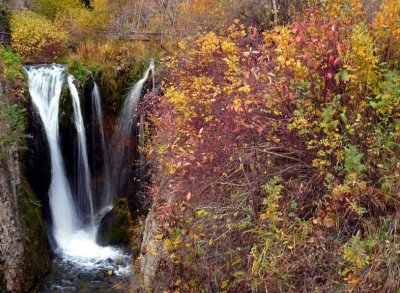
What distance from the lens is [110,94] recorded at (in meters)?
11.3

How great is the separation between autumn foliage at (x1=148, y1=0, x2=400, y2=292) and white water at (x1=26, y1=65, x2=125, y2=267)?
616 centimetres

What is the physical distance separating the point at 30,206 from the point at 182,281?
5.76m

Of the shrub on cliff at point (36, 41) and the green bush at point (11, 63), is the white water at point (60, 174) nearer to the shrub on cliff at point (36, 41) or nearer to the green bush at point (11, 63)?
the green bush at point (11, 63)

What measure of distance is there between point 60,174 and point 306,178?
8094 millimetres

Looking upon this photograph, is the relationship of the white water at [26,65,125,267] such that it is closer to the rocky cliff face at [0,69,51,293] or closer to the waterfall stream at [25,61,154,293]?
the waterfall stream at [25,61,154,293]

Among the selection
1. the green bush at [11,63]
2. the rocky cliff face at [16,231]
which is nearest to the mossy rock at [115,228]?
the rocky cliff face at [16,231]

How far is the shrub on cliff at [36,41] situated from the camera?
1232 cm

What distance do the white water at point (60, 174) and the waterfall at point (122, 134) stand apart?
2.36 ft

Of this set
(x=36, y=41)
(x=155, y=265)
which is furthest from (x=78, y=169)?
(x=155, y=265)

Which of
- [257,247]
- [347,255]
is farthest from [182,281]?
[347,255]

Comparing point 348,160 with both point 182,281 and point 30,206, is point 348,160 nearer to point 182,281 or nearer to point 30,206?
point 182,281

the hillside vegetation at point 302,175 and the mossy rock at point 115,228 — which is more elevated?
the hillside vegetation at point 302,175

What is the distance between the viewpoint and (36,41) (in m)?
12.4

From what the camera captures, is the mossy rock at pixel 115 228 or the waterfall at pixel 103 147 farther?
the waterfall at pixel 103 147
